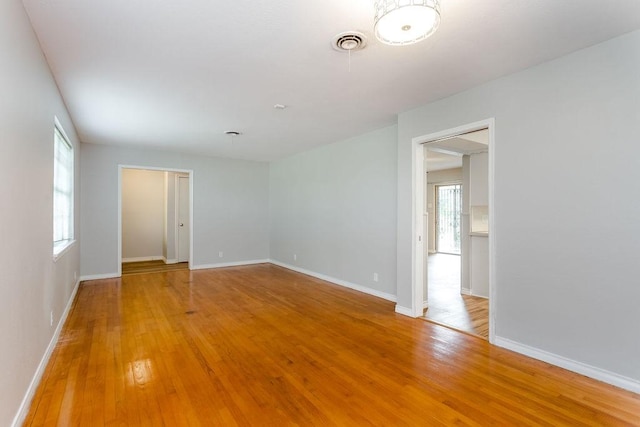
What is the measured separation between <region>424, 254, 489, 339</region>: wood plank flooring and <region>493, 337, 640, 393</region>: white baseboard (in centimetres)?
32

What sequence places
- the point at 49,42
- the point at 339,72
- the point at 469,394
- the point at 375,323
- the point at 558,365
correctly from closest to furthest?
the point at 469,394 → the point at 49,42 → the point at 558,365 → the point at 339,72 → the point at 375,323

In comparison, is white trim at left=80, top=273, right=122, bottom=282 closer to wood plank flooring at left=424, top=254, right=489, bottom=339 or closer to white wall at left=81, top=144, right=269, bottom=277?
white wall at left=81, top=144, right=269, bottom=277

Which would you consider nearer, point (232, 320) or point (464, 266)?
point (232, 320)

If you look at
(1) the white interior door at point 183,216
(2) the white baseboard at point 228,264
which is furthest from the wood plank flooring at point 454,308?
(1) the white interior door at point 183,216

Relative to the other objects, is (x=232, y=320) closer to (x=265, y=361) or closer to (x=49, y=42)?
(x=265, y=361)

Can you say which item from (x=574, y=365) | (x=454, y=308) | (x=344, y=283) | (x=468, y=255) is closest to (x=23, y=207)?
(x=574, y=365)

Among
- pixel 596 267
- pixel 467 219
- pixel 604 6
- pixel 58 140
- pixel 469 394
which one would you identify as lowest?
pixel 469 394

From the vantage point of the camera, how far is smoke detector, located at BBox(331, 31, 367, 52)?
7.28 feet

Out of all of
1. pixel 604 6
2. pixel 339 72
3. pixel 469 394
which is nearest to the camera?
pixel 604 6

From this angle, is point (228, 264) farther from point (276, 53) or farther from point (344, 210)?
point (276, 53)

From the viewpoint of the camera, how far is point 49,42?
235 centimetres

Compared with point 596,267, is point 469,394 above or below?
below

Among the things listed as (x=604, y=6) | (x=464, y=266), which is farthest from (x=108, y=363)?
(x=464, y=266)

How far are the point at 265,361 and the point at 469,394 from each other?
1.55 metres
